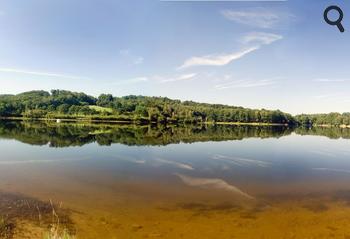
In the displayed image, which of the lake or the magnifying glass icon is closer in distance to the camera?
the magnifying glass icon

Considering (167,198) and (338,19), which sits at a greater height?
(338,19)

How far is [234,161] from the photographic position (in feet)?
110

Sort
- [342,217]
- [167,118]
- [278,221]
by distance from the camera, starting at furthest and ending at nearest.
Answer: [167,118], [342,217], [278,221]

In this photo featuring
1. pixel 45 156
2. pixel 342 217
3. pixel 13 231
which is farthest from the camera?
pixel 45 156

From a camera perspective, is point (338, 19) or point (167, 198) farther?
point (167, 198)

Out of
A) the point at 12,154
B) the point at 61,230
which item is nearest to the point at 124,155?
the point at 12,154

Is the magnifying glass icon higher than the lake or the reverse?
higher

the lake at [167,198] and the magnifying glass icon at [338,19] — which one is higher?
the magnifying glass icon at [338,19]

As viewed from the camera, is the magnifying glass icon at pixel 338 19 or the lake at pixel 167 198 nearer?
the magnifying glass icon at pixel 338 19

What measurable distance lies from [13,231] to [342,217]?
586 inches

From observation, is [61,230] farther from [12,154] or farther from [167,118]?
[167,118]

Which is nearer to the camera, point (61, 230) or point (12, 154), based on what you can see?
point (61, 230)

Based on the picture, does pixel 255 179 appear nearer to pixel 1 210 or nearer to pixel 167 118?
pixel 1 210

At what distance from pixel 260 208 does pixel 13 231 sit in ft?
37.7
